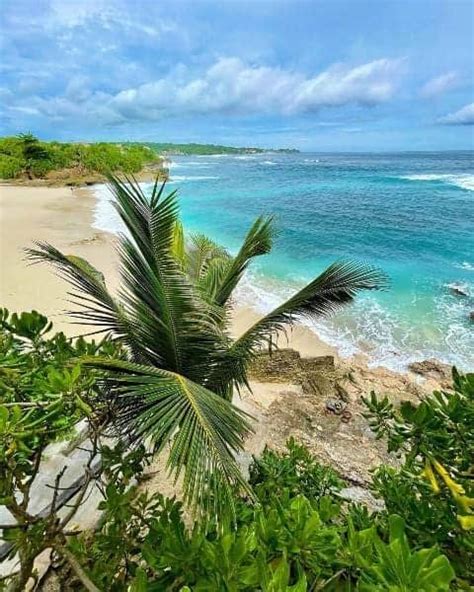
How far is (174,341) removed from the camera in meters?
2.77

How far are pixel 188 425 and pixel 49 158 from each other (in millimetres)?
44689

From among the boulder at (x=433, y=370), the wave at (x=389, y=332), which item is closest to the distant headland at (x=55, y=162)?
the wave at (x=389, y=332)

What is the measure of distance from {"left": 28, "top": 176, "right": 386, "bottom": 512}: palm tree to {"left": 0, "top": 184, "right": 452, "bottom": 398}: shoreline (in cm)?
58

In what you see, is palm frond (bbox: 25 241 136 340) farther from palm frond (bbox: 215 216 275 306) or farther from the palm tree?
palm frond (bbox: 215 216 275 306)

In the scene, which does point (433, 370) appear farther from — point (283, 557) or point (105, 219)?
point (105, 219)

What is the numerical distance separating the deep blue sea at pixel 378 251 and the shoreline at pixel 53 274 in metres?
0.67

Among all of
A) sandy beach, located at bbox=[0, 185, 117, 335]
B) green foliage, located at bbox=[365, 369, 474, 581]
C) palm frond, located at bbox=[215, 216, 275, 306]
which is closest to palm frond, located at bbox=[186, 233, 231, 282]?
palm frond, located at bbox=[215, 216, 275, 306]

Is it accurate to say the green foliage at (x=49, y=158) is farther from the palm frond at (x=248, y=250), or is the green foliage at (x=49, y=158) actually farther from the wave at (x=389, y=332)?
the palm frond at (x=248, y=250)

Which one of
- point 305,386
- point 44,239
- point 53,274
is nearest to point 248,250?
point 305,386

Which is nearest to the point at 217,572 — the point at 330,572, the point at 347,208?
the point at 330,572

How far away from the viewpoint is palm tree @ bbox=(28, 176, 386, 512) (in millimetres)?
1749

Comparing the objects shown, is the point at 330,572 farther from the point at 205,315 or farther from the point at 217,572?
the point at 205,315

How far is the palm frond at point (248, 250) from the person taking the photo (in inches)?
152

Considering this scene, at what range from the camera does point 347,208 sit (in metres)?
28.5
